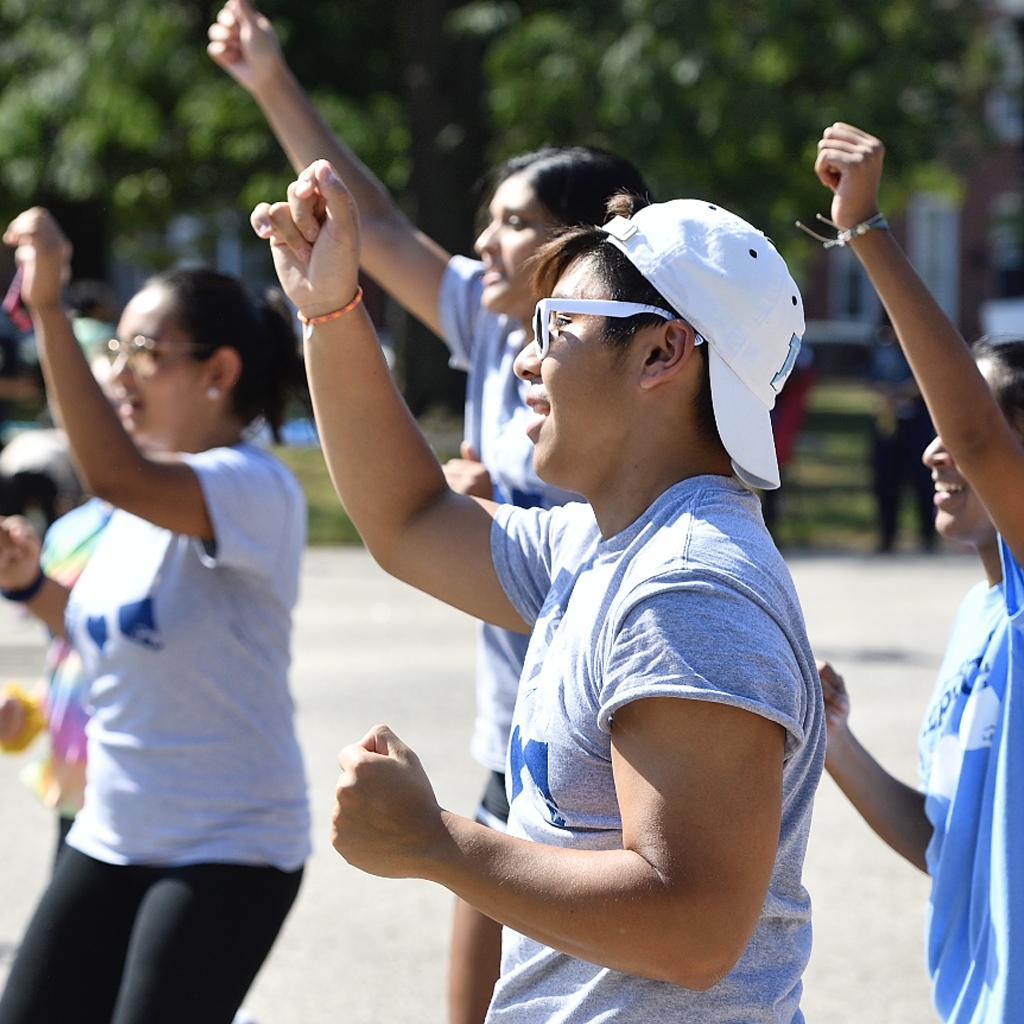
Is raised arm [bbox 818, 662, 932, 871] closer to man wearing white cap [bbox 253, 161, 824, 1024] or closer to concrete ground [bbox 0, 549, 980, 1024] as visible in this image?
man wearing white cap [bbox 253, 161, 824, 1024]

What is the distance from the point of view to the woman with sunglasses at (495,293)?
295 cm

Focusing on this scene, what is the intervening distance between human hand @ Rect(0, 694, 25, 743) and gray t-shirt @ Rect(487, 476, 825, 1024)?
2.05m

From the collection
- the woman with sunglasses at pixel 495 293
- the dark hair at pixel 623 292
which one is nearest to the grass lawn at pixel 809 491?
the woman with sunglasses at pixel 495 293

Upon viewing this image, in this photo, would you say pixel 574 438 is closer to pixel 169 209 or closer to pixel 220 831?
pixel 220 831

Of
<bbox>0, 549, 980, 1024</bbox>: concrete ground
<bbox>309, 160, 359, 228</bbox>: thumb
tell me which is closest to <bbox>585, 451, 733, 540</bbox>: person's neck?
<bbox>309, 160, 359, 228</bbox>: thumb

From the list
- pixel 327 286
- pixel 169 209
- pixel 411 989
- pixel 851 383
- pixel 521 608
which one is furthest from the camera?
pixel 851 383

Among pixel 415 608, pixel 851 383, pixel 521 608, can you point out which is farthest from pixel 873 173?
pixel 851 383

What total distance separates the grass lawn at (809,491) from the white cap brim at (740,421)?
36.6 feet

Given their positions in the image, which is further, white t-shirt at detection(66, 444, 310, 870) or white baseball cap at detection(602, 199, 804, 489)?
white t-shirt at detection(66, 444, 310, 870)

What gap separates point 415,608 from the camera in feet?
33.2

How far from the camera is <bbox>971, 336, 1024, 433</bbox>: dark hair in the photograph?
2539mm

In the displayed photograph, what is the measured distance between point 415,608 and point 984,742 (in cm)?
782

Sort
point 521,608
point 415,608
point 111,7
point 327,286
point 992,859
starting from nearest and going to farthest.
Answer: point 327,286
point 521,608
point 992,859
point 415,608
point 111,7

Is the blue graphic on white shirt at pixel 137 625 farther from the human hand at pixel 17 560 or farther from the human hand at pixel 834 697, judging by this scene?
the human hand at pixel 834 697
